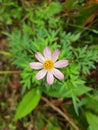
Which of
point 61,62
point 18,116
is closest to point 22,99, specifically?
point 18,116

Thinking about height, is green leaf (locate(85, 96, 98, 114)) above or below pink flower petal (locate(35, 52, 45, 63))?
below

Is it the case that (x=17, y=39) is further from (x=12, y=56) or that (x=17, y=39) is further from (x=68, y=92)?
(x=68, y=92)

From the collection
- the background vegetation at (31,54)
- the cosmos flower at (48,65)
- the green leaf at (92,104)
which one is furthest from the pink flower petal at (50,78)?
the green leaf at (92,104)

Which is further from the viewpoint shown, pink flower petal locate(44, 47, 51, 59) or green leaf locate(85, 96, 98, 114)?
green leaf locate(85, 96, 98, 114)

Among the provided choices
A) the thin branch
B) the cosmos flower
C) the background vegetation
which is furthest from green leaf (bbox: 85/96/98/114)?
the cosmos flower

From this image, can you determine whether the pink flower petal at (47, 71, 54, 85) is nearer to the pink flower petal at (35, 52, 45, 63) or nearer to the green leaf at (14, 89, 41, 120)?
the pink flower petal at (35, 52, 45, 63)

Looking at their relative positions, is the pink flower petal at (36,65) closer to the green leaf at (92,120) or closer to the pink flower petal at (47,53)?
the pink flower petal at (47,53)

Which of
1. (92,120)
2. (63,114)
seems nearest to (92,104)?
(92,120)

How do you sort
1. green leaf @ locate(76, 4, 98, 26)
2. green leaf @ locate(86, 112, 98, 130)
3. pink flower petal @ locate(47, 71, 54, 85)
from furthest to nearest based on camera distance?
green leaf @ locate(76, 4, 98, 26) → green leaf @ locate(86, 112, 98, 130) → pink flower petal @ locate(47, 71, 54, 85)
